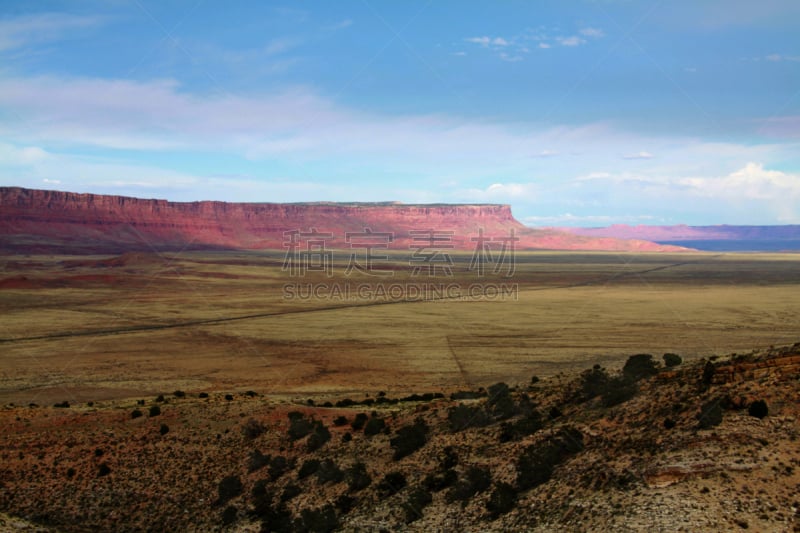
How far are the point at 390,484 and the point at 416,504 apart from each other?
4.88 ft

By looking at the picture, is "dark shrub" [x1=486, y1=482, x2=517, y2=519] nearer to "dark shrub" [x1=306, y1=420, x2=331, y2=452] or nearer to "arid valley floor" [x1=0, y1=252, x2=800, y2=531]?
"arid valley floor" [x1=0, y1=252, x2=800, y2=531]

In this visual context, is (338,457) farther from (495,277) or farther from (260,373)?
(495,277)

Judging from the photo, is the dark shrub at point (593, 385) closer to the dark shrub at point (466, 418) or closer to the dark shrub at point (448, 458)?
the dark shrub at point (466, 418)

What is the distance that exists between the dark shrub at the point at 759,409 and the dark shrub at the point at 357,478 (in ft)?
29.9

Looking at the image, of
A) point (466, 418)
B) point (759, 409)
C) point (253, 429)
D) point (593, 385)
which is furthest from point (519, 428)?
point (253, 429)

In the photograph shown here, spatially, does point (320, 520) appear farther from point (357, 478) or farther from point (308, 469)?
point (308, 469)

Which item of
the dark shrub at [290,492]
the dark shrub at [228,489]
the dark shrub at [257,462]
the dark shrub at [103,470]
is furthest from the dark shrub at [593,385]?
the dark shrub at [103,470]

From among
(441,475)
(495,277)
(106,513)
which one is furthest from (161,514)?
(495,277)

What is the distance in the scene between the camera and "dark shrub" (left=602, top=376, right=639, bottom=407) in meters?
18.0

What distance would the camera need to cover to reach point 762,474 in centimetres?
1191

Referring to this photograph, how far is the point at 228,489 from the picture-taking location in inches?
714

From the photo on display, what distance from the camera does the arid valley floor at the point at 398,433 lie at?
13.0 meters

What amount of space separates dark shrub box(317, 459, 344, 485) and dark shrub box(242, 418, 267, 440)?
152 inches

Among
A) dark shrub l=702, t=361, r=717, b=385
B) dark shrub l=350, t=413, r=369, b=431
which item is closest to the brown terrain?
dark shrub l=702, t=361, r=717, b=385
